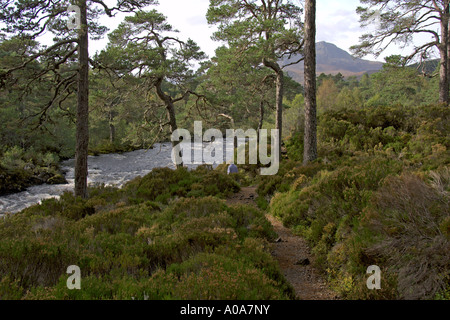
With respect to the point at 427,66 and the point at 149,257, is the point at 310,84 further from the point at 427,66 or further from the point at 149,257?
the point at 427,66

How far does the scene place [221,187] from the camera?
35.2 ft

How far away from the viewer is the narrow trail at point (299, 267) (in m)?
3.96

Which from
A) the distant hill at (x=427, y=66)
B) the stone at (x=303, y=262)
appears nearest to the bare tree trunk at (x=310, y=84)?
the stone at (x=303, y=262)

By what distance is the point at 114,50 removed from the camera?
34.1 ft

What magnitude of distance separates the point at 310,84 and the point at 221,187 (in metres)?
5.23

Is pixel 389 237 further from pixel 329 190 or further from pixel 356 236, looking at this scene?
pixel 329 190

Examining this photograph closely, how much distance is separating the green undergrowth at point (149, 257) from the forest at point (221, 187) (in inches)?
1.0

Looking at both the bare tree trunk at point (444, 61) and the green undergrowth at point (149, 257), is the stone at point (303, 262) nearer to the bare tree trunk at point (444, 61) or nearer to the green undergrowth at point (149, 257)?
the green undergrowth at point (149, 257)

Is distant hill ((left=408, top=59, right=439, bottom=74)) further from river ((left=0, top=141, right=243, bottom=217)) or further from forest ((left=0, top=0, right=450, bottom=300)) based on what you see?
river ((left=0, top=141, right=243, bottom=217))
